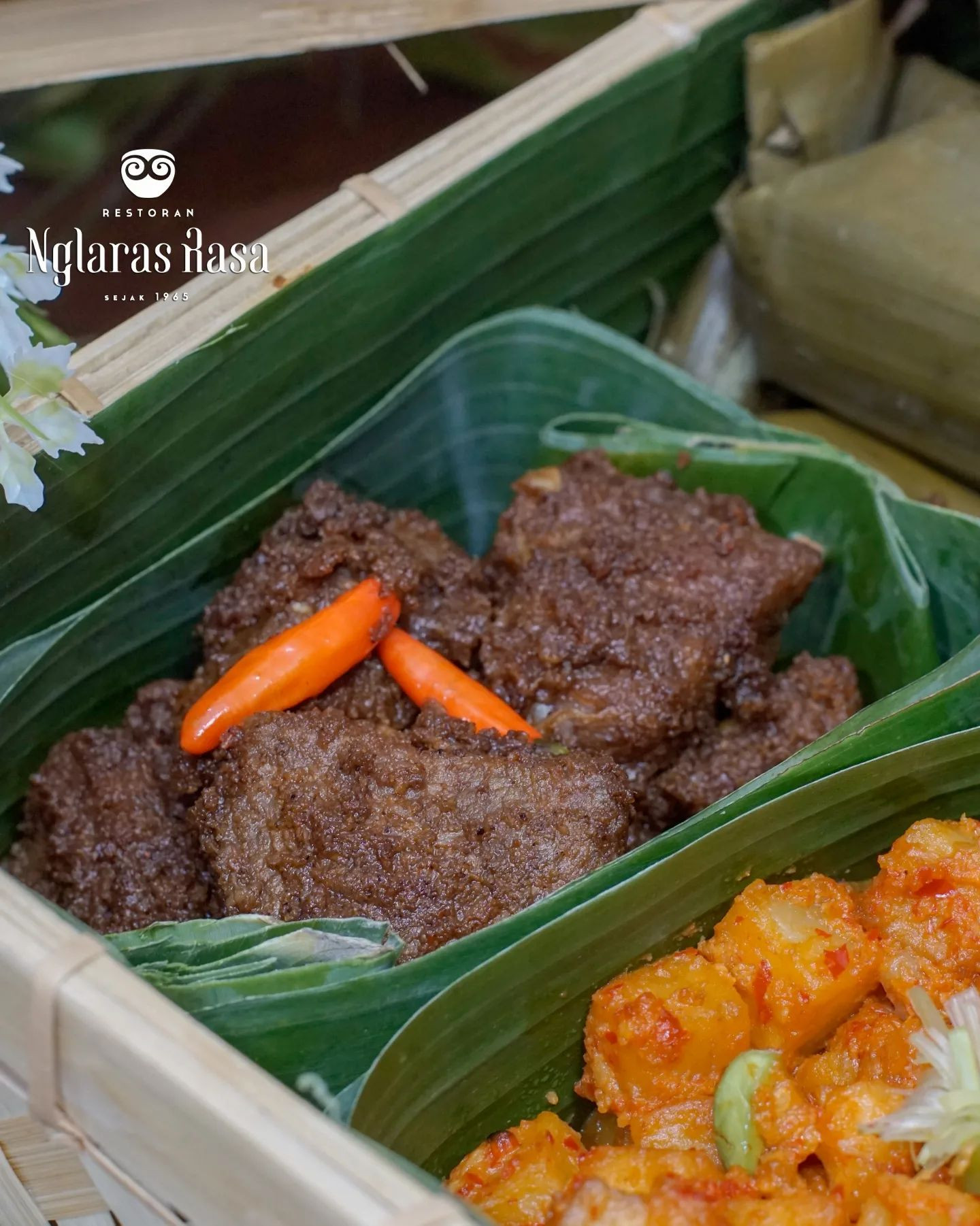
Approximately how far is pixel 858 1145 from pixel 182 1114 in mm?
684

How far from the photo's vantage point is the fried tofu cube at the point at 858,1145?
126cm

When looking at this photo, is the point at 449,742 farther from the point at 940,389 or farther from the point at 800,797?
the point at 940,389

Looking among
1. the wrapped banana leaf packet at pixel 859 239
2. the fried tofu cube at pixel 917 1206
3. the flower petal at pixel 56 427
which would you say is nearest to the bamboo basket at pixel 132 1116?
the flower petal at pixel 56 427

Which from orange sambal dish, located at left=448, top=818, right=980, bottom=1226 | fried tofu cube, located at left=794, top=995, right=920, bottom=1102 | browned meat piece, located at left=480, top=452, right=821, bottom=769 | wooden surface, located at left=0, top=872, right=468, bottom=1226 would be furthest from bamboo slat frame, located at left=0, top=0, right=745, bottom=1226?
browned meat piece, located at left=480, top=452, right=821, bottom=769

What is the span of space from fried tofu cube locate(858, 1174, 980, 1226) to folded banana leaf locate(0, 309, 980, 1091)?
17.6 inches

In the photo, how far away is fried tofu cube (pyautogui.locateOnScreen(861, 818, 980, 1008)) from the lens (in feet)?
4.87

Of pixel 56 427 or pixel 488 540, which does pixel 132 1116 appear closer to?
pixel 56 427

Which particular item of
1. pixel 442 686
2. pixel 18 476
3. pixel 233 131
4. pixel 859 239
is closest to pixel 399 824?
pixel 442 686

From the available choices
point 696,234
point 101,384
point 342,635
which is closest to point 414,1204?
point 342,635

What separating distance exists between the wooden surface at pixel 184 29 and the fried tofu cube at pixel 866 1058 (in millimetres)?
1757

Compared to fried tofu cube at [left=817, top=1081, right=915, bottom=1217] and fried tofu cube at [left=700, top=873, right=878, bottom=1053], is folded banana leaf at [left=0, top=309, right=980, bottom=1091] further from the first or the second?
fried tofu cube at [left=817, top=1081, right=915, bottom=1217]

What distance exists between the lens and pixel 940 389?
7.78ft

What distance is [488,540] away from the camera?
2.50 meters

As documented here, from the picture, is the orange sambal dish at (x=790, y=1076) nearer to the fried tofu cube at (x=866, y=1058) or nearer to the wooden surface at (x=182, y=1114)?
the fried tofu cube at (x=866, y=1058)
